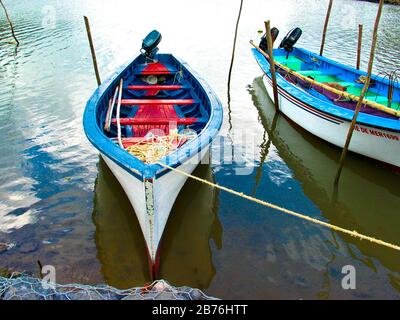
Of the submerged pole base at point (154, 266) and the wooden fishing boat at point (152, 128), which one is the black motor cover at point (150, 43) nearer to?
the wooden fishing boat at point (152, 128)

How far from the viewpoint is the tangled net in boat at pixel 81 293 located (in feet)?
14.3

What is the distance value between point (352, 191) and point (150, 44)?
28.1 ft

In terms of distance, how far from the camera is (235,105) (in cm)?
1311

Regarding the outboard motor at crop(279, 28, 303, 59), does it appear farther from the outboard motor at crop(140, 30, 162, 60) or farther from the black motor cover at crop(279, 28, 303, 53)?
the outboard motor at crop(140, 30, 162, 60)

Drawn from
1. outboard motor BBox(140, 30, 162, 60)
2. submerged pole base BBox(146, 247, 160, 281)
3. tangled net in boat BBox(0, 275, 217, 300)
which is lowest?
submerged pole base BBox(146, 247, 160, 281)

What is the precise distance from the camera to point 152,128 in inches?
330

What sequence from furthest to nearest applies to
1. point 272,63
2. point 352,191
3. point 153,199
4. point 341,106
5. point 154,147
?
1. point 272,63
2. point 341,106
3. point 352,191
4. point 154,147
5. point 153,199

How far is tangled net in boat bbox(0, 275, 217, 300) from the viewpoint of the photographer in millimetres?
4344

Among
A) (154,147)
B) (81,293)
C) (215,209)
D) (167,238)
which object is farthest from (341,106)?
(81,293)

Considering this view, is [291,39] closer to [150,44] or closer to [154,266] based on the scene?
[150,44]

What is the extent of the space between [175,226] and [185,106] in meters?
4.28

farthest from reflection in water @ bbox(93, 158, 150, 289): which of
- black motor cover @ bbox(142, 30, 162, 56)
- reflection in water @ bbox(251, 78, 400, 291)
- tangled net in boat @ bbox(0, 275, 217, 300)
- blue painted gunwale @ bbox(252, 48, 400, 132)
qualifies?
black motor cover @ bbox(142, 30, 162, 56)

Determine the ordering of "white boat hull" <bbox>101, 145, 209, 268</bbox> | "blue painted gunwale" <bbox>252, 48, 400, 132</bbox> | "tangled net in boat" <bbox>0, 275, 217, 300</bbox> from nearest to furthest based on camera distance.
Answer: "tangled net in boat" <bbox>0, 275, 217, 300</bbox>, "white boat hull" <bbox>101, 145, 209, 268</bbox>, "blue painted gunwale" <bbox>252, 48, 400, 132</bbox>
